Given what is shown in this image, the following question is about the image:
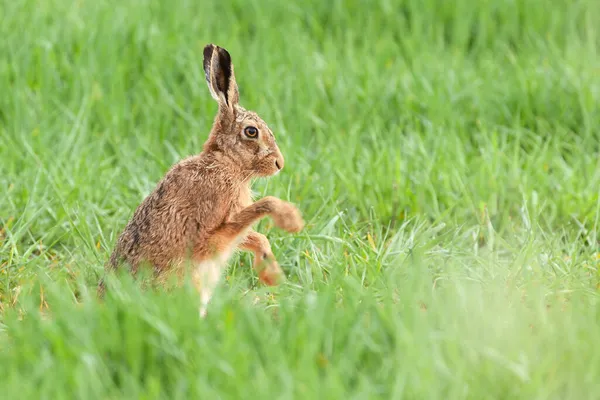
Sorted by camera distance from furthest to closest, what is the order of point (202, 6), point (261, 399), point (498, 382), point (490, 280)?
1. point (202, 6)
2. point (490, 280)
3. point (498, 382)
4. point (261, 399)

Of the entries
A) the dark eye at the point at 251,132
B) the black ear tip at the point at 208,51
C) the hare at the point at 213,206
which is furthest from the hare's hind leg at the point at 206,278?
the black ear tip at the point at 208,51

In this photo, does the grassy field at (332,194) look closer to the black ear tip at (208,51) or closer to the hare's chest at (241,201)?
the hare's chest at (241,201)

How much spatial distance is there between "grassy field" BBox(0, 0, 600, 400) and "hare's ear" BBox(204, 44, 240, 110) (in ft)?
2.59

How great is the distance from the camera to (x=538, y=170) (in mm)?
5965

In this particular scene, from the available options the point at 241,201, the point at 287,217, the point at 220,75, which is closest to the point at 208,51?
the point at 220,75

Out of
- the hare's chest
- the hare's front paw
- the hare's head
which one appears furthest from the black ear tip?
the hare's front paw

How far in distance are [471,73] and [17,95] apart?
3109 mm

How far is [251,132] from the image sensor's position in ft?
14.5

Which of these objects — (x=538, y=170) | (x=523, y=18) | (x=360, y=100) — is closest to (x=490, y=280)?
(x=538, y=170)

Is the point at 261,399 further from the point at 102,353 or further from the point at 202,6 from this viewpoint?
the point at 202,6

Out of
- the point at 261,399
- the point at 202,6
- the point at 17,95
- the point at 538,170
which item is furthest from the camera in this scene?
the point at 202,6

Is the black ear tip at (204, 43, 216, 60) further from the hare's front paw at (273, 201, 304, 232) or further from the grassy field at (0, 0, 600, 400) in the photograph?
the grassy field at (0, 0, 600, 400)

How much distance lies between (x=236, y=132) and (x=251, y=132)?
0.21 feet

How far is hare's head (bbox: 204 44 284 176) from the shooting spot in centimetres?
441
